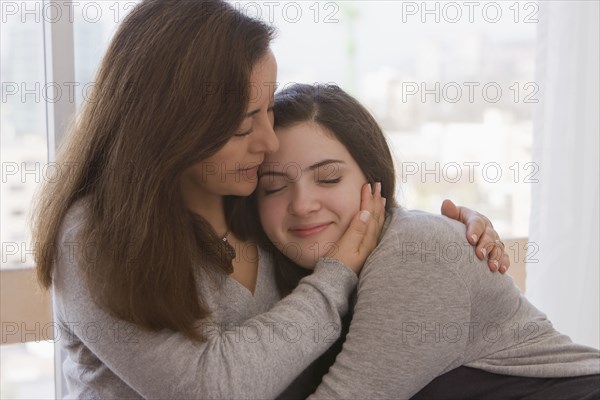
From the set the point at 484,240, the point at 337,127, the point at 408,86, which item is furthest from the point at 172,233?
the point at 408,86

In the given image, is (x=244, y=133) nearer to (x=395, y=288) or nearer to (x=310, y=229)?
(x=310, y=229)

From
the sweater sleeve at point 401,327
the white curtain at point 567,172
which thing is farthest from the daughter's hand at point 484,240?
the white curtain at point 567,172

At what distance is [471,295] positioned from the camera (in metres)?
1.45

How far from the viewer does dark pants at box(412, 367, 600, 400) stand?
144cm

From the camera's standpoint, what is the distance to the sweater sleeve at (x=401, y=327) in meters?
1.36

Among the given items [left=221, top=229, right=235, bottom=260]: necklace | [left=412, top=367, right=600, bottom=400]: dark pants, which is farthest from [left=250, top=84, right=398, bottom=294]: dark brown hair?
[left=412, top=367, right=600, bottom=400]: dark pants

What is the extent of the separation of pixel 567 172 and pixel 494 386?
40.1 inches

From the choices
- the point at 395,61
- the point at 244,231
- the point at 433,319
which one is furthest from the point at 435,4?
the point at 433,319

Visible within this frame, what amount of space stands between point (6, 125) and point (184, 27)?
2.31ft

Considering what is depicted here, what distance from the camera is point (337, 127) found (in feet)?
5.05

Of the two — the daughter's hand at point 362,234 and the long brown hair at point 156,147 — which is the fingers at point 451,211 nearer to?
the daughter's hand at point 362,234

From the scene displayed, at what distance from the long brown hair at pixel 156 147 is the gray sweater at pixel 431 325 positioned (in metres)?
0.28

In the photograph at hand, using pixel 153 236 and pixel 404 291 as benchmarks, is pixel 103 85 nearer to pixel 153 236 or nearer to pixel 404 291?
pixel 153 236

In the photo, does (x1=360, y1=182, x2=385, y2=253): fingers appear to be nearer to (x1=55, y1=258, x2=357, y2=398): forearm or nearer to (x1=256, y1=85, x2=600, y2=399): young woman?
(x1=256, y1=85, x2=600, y2=399): young woman
